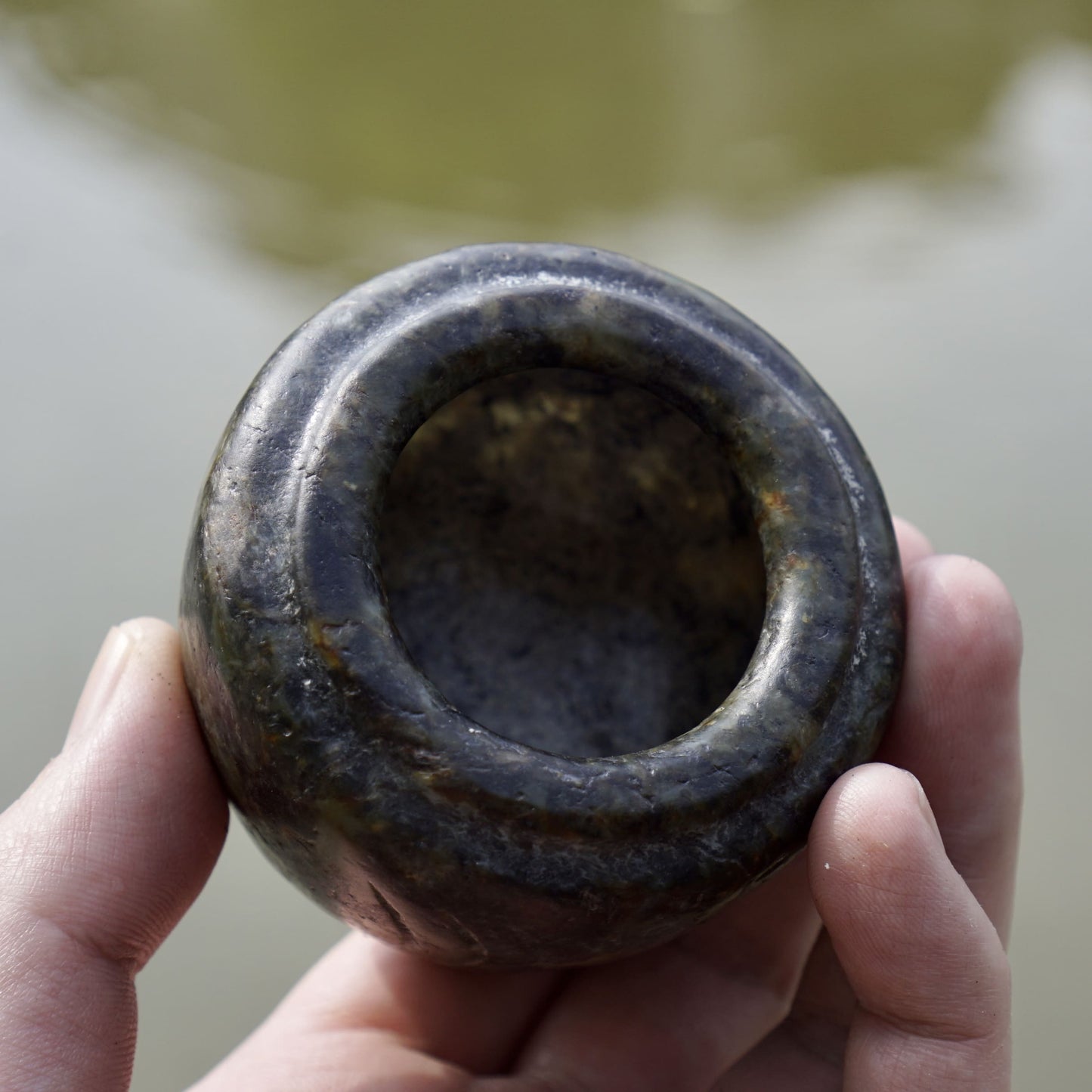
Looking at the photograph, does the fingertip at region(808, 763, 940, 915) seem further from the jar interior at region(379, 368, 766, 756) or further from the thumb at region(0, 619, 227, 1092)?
the thumb at region(0, 619, 227, 1092)

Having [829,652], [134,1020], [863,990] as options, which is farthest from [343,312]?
[863,990]

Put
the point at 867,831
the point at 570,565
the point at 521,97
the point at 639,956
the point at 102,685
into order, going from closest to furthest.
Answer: the point at 867,831 → the point at 102,685 → the point at 639,956 → the point at 570,565 → the point at 521,97

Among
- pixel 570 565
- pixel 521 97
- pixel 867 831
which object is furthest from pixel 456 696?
pixel 521 97

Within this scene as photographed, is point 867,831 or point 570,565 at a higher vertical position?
point 570,565

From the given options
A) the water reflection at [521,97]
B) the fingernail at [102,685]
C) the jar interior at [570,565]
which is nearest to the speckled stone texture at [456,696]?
the jar interior at [570,565]

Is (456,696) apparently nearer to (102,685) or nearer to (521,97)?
(102,685)

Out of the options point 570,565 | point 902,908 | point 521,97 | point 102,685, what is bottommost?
point 102,685
